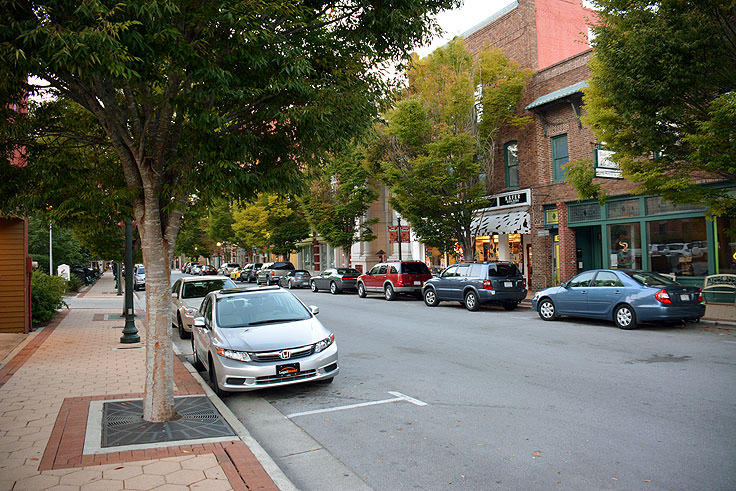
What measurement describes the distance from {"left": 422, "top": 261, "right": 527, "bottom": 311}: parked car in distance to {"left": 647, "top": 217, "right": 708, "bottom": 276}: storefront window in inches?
194

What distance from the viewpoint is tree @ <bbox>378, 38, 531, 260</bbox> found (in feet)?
70.1

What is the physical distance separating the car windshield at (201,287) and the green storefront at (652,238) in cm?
1387

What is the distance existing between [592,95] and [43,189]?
13.0 metres

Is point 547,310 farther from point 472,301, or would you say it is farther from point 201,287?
point 201,287

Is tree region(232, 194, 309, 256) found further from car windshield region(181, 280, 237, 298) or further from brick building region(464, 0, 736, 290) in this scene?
car windshield region(181, 280, 237, 298)

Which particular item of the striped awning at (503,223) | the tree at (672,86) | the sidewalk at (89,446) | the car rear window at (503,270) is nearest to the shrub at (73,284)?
the striped awning at (503,223)

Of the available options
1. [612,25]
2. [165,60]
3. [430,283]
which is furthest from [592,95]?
[165,60]

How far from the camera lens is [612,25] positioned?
41.8ft

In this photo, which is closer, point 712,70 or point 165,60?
point 165,60

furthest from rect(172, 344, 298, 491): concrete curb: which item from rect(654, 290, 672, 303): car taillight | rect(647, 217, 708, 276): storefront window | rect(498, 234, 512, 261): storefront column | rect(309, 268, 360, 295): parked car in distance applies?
rect(309, 268, 360, 295): parked car in distance

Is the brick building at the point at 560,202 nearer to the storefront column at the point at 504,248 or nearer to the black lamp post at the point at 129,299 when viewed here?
the storefront column at the point at 504,248

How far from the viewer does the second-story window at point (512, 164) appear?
24.4m

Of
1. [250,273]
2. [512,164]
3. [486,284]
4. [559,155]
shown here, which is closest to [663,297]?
[486,284]

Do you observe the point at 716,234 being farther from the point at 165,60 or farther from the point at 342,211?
the point at 342,211
